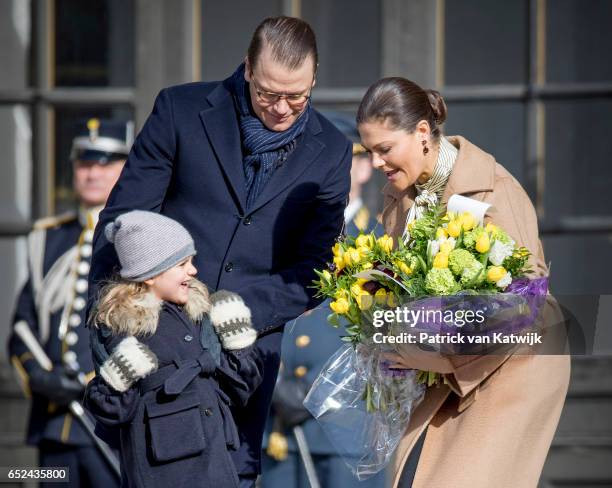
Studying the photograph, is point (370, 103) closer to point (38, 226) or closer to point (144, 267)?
point (144, 267)

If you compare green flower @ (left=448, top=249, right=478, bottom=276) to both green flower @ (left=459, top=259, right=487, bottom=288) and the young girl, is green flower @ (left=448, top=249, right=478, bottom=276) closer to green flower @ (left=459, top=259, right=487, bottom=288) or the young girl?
green flower @ (left=459, top=259, right=487, bottom=288)

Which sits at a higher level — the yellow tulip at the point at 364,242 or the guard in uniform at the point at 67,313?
the yellow tulip at the point at 364,242


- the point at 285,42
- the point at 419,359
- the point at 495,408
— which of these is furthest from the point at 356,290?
the point at 285,42

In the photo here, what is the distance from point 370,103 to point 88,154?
93.3 inches

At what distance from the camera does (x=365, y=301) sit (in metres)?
3.61

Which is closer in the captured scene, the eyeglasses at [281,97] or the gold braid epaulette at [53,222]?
the eyeglasses at [281,97]

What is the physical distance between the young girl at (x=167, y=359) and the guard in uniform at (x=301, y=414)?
160cm

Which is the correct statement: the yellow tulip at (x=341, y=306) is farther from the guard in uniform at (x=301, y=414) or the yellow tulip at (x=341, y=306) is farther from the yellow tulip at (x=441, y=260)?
the guard in uniform at (x=301, y=414)

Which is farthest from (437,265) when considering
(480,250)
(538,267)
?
(538,267)

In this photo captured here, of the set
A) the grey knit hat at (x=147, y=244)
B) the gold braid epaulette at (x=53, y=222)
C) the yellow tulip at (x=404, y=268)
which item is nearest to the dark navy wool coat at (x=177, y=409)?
the grey knit hat at (x=147, y=244)

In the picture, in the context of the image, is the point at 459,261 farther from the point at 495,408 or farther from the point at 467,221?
the point at 495,408

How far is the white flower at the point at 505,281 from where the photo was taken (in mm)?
3498

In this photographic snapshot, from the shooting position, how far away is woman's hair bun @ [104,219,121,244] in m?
3.94

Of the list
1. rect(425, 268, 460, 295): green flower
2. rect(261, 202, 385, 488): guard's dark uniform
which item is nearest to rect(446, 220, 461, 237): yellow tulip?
rect(425, 268, 460, 295): green flower
